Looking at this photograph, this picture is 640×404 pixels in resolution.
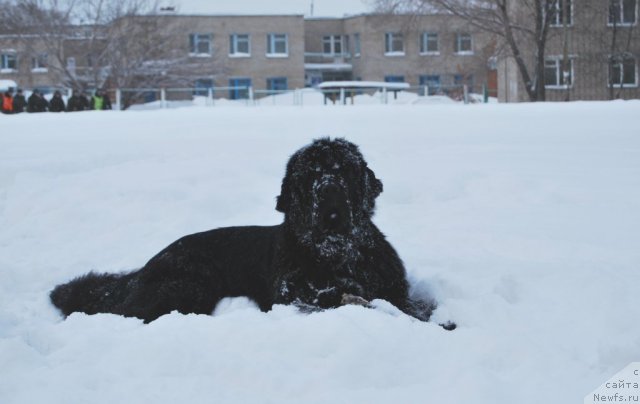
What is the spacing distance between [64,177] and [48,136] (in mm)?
4001

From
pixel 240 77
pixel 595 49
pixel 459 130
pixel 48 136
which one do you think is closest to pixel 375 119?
pixel 459 130

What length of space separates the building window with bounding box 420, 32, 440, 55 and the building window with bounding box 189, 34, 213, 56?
55.0 feet

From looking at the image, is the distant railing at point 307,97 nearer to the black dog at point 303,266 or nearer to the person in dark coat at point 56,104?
the person in dark coat at point 56,104

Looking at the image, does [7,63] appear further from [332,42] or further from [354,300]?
[354,300]

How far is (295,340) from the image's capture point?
3000 millimetres

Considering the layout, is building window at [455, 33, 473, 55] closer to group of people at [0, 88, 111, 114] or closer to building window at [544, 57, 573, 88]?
building window at [544, 57, 573, 88]

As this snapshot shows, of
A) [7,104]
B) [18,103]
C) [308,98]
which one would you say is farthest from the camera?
[308,98]

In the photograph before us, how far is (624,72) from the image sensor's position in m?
41.7

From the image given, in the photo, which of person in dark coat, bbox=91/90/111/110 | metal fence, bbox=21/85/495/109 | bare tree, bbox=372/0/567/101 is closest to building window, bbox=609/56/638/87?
bare tree, bbox=372/0/567/101

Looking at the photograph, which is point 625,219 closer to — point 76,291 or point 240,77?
point 76,291

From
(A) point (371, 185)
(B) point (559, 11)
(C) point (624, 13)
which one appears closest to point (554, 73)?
(C) point (624, 13)

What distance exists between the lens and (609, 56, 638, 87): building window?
131 feet

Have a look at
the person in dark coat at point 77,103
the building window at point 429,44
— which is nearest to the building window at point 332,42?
the building window at point 429,44

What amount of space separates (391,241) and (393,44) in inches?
A: 2185
